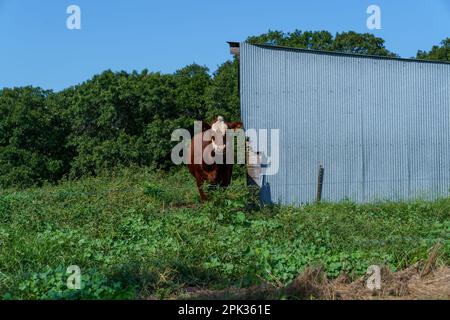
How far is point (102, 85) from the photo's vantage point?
1934 cm

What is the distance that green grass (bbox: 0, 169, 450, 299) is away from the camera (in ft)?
17.7

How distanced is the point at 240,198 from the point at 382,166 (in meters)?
3.74

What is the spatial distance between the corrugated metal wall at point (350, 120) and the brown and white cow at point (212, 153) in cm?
70

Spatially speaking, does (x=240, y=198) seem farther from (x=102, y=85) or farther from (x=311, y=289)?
(x=102, y=85)

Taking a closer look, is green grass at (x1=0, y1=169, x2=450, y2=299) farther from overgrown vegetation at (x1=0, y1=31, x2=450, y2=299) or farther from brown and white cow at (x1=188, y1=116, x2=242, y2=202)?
brown and white cow at (x1=188, y1=116, x2=242, y2=202)

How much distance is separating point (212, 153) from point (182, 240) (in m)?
3.61

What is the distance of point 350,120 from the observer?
11.4 m

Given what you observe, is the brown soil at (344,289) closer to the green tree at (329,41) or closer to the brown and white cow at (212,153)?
the brown and white cow at (212,153)

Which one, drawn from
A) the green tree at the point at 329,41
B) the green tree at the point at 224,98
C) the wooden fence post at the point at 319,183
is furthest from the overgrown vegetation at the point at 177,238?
the green tree at the point at 329,41

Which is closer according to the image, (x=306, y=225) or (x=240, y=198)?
(x=306, y=225)

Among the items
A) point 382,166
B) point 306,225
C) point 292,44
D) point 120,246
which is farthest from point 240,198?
point 292,44

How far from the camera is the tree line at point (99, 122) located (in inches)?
716

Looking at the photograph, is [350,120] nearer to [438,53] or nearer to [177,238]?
[177,238]

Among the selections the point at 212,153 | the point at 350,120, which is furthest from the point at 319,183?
the point at 212,153
